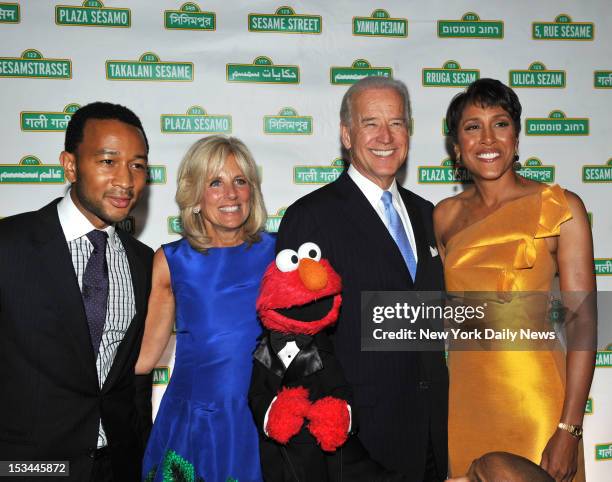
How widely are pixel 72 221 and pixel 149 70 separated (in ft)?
4.83

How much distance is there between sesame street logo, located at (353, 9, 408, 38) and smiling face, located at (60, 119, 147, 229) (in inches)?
69.1

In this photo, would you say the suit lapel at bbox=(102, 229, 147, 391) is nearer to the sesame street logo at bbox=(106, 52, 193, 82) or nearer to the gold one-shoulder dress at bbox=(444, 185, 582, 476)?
the gold one-shoulder dress at bbox=(444, 185, 582, 476)

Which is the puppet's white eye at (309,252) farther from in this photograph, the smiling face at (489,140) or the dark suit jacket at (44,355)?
the smiling face at (489,140)

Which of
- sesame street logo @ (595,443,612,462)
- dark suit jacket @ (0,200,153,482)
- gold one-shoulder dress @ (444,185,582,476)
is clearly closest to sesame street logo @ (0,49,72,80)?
dark suit jacket @ (0,200,153,482)

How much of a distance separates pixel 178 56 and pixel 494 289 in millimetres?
2074

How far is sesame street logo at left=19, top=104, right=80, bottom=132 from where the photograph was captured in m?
2.90

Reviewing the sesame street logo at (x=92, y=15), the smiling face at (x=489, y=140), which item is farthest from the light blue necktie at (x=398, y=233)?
the sesame street logo at (x=92, y=15)

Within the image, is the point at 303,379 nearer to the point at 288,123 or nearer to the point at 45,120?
the point at 288,123

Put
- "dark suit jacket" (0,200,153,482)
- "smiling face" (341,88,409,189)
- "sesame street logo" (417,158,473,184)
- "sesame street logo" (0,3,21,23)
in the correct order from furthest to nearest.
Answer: "sesame street logo" (417,158,473,184)
"sesame street logo" (0,3,21,23)
"smiling face" (341,88,409,189)
"dark suit jacket" (0,200,153,482)

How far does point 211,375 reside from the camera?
6.39 ft

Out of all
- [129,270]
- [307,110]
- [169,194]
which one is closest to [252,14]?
[307,110]

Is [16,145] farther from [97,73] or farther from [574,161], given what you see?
[574,161]

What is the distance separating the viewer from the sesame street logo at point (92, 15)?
2895mm

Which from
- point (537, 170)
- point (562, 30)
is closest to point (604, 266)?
point (537, 170)
